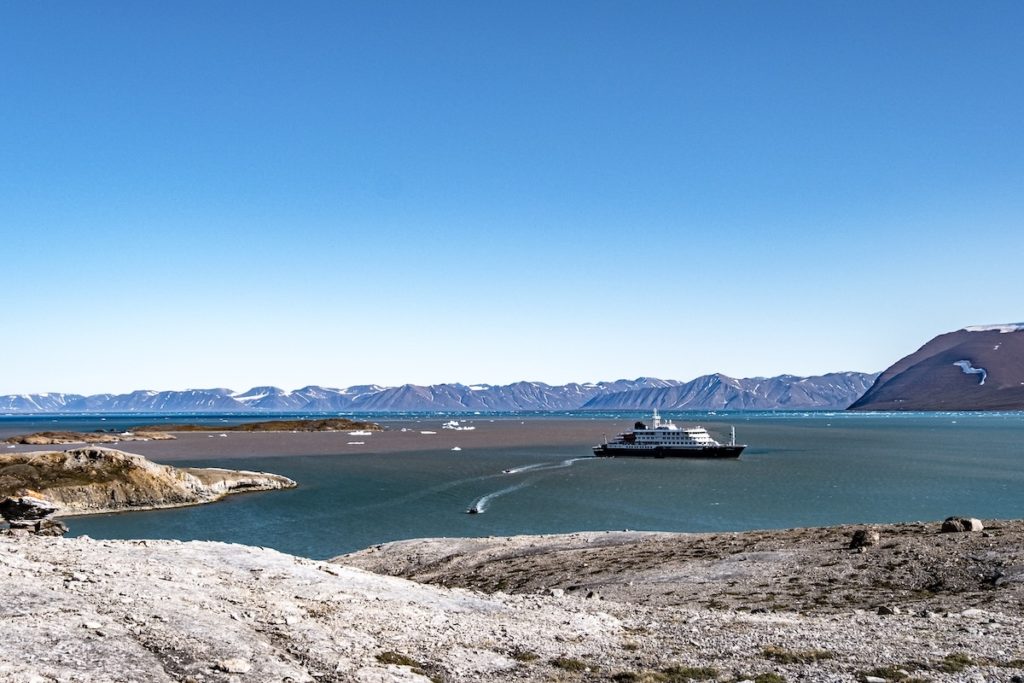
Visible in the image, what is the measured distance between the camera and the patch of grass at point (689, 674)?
630 inches

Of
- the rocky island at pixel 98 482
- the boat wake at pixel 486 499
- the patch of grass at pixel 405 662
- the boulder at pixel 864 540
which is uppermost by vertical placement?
the patch of grass at pixel 405 662

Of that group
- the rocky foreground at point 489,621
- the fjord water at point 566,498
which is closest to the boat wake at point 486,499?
the fjord water at point 566,498

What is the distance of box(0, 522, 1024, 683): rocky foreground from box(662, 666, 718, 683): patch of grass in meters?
0.07

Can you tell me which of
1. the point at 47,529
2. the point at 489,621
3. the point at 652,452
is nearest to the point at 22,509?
the point at 47,529

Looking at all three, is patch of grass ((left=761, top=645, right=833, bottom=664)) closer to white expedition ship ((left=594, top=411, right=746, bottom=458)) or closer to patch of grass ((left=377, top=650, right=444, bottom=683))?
patch of grass ((left=377, top=650, right=444, bottom=683))

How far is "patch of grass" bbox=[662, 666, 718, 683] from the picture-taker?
16.0m

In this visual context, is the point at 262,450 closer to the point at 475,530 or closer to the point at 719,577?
the point at 475,530

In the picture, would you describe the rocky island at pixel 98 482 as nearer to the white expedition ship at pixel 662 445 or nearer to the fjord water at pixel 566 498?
the fjord water at pixel 566 498

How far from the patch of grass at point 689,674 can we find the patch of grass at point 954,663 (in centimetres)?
508

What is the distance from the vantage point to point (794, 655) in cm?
1766

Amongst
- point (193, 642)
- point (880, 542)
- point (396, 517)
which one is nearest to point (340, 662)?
point (193, 642)

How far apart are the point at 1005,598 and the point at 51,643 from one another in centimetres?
2837

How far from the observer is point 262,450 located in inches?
6014

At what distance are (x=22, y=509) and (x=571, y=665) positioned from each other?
118 feet
